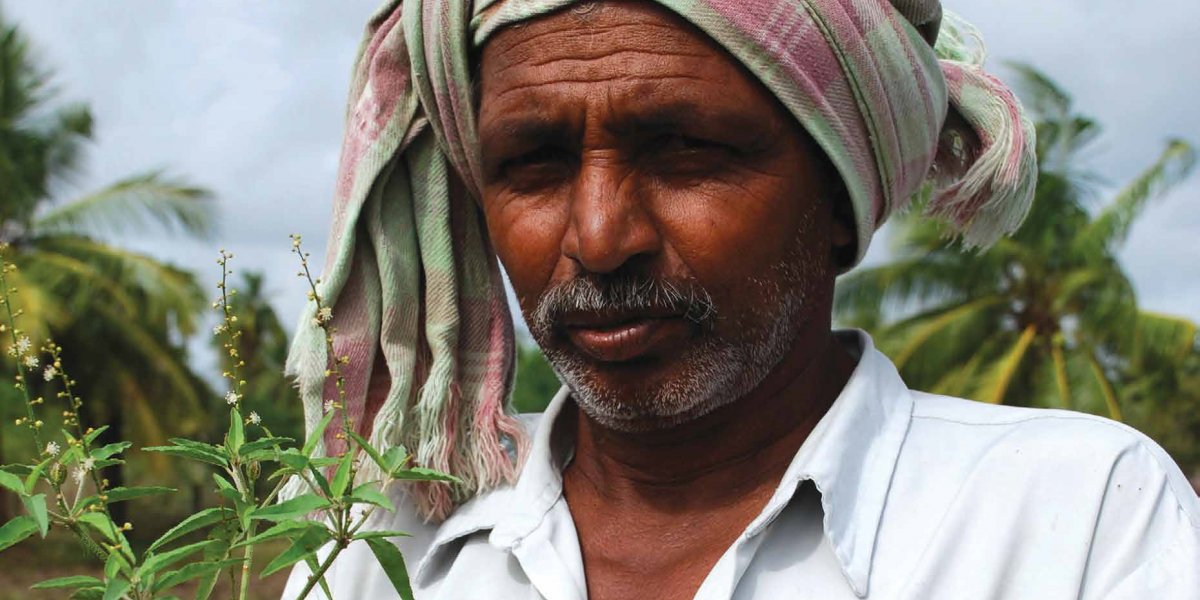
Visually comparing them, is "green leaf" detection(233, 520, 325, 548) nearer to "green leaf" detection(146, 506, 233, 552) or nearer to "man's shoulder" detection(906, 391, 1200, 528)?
"green leaf" detection(146, 506, 233, 552)

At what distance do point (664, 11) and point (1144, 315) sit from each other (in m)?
16.4

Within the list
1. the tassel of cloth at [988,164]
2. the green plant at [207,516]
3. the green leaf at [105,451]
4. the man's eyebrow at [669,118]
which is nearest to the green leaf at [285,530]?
the green plant at [207,516]

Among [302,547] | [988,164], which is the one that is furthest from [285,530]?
[988,164]

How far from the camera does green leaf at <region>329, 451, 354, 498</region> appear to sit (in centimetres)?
131

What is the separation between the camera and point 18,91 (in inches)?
717

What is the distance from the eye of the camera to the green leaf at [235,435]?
1374 mm

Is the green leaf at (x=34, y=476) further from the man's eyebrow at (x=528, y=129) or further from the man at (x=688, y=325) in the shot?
the man's eyebrow at (x=528, y=129)

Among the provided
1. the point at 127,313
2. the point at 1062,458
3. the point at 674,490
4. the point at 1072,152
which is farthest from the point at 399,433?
the point at 127,313

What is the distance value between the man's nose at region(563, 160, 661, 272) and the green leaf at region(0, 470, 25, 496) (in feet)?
2.96

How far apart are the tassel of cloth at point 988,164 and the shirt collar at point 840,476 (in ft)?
1.09

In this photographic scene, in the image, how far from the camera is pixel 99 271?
Result: 18359 millimetres

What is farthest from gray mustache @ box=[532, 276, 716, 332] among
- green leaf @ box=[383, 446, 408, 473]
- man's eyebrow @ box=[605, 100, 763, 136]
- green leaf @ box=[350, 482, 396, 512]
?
green leaf @ box=[350, 482, 396, 512]

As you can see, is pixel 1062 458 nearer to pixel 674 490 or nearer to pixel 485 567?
pixel 674 490

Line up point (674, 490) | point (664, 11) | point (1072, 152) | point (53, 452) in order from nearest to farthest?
point (53, 452), point (664, 11), point (674, 490), point (1072, 152)
